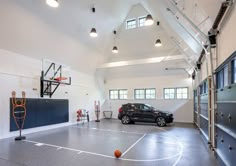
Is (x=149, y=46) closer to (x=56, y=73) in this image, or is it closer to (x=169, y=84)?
(x=169, y=84)

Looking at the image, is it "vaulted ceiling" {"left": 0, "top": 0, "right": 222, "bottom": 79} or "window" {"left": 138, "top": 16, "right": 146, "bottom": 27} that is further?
"window" {"left": 138, "top": 16, "right": 146, "bottom": 27}

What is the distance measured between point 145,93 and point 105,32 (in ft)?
17.0

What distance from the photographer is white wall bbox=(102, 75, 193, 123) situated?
10375 millimetres

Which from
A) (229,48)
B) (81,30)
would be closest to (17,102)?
(81,30)

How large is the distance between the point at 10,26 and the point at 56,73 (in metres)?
3.19

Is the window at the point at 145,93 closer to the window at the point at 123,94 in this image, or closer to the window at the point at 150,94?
the window at the point at 150,94

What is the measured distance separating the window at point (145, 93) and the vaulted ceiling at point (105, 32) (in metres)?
1.21

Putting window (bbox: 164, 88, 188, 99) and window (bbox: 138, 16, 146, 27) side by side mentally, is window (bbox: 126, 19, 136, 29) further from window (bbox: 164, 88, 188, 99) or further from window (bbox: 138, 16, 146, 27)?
window (bbox: 164, 88, 188, 99)

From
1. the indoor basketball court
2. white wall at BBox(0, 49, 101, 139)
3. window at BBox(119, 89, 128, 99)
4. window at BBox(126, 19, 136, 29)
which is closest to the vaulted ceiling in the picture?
the indoor basketball court

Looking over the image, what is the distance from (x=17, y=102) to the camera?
6.67m

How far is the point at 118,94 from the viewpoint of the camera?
12.8m

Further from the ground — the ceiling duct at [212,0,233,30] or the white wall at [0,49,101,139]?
the ceiling duct at [212,0,233,30]

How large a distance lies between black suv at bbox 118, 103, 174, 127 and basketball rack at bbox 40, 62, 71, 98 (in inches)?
166

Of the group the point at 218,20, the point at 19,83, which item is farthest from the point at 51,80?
the point at 218,20
